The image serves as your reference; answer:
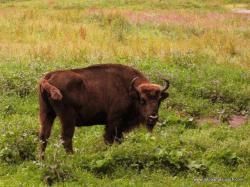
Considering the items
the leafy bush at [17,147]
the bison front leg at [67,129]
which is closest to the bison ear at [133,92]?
the bison front leg at [67,129]

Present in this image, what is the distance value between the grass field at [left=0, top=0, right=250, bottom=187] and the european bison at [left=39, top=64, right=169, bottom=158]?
0.88 ft

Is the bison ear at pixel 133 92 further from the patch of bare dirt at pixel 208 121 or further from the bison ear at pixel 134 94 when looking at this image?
the patch of bare dirt at pixel 208 121

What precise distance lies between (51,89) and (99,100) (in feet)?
2.97

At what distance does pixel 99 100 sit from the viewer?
7953mm

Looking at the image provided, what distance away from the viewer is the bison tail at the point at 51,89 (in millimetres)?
7203

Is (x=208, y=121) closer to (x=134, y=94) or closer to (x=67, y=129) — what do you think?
(x=134, y=94)

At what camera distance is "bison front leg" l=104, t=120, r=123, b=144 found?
26.5ft

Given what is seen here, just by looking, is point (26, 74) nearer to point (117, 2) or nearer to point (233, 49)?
point (233, 49)

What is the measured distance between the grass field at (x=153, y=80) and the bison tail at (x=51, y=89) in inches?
25.4

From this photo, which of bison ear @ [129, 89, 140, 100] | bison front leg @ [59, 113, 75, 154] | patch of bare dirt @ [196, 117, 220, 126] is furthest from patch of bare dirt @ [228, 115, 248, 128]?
bison front leg @ [59, 113, 75, 154]

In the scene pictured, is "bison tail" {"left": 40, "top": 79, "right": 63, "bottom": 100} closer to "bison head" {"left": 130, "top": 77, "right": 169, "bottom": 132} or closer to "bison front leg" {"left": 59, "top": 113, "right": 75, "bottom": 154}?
"bison front leg" {"left": 59, "top": 113, "right": 75, "bottom": 154}

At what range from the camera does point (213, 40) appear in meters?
18.4

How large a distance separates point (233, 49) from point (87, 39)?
15.8 ft

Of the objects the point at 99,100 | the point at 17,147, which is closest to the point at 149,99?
the point at 99,100
